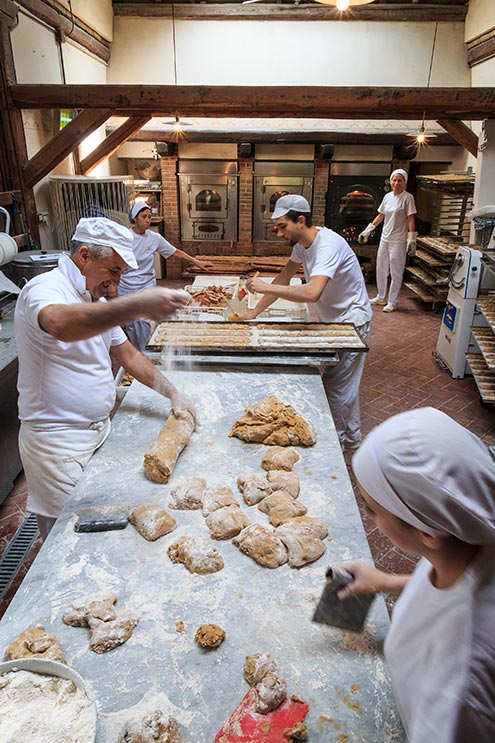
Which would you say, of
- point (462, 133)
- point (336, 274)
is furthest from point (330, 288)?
point (462, 133)

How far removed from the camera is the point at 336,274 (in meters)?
3.90

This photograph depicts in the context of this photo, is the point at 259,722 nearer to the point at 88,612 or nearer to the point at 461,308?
the point at 88,612

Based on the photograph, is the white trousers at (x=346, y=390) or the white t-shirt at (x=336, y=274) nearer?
the white t-shirt at (x=336, y=274)

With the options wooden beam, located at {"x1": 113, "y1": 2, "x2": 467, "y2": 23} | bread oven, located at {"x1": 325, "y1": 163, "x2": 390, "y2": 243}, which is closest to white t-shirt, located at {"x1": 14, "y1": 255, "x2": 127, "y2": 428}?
bread oven, located at {"x1": 325, "y1": 163, "x2": 390, "y2": 243}

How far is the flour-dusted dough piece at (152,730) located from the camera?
115 cm

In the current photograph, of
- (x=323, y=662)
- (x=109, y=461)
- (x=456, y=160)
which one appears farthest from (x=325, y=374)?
(x=456, y=160)

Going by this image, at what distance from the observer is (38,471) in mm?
2207

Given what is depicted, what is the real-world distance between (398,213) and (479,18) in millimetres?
4225

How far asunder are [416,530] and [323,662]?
66 cm

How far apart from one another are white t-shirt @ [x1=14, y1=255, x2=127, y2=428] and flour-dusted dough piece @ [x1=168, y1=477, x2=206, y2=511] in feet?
2.00

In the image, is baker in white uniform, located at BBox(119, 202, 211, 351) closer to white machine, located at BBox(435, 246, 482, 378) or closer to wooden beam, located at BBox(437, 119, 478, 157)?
white machine, located at BBox(435, 246, 482, 378)

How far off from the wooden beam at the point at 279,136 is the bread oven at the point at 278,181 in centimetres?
54

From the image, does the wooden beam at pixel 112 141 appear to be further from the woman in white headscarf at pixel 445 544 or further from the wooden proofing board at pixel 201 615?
the woman in white headscarf at pixel 445 544

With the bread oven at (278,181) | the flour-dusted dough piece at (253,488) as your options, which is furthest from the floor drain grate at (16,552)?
the bread oven at (278,181)
